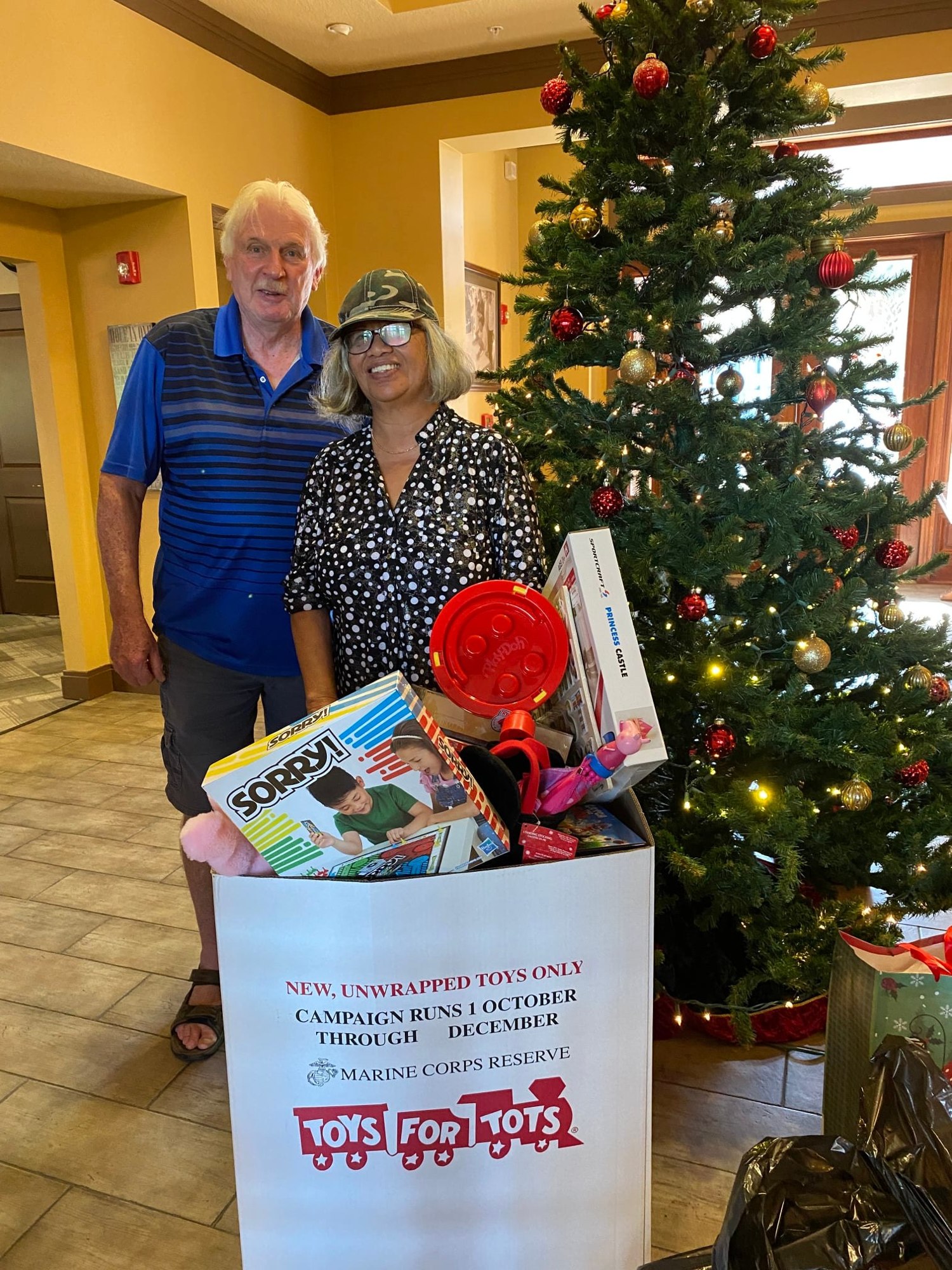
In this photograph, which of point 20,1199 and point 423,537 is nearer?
point 423,537

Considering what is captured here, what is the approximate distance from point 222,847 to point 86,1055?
121 cm

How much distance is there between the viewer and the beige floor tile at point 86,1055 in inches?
68.9

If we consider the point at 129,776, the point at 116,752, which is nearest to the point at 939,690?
the point at 129,776

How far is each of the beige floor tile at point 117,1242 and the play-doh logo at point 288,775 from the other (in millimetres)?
911

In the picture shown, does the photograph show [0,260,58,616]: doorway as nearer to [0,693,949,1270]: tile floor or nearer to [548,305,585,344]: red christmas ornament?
[0,693,949,1270]: tile floor

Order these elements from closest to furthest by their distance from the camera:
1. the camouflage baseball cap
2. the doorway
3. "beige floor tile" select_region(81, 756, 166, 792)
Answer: the camouflage baseball cap < "beige floor tile" select_region(81, 756, 166, 792) < the doorway

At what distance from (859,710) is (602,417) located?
0.74 m

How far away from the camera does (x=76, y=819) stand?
2953mm

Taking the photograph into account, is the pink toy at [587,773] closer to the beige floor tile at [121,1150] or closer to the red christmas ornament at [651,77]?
the beige floor tile at [121,1150]

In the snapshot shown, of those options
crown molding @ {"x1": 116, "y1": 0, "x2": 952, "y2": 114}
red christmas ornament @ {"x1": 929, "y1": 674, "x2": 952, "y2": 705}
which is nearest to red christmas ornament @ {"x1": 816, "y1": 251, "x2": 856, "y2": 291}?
red christmas ornament @ {"x1": 929, "y1": 674, "x2": 952, "y2": 705}

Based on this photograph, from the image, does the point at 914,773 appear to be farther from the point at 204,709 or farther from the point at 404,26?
the point at 404,26

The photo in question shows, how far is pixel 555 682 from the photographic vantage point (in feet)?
3.89

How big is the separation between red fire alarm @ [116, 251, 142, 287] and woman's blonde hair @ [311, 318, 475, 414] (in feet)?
9.20

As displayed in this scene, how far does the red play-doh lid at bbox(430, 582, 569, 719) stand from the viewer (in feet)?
3.89
